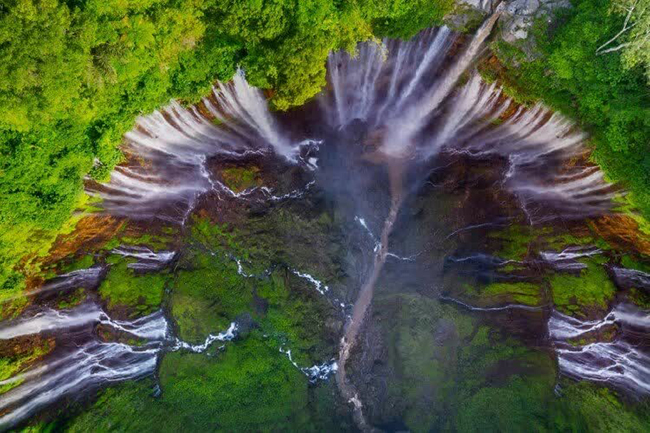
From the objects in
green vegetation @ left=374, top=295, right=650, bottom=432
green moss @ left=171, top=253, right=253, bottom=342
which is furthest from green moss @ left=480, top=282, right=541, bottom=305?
green moss @ left=171, top=253, right=253, bottom=342

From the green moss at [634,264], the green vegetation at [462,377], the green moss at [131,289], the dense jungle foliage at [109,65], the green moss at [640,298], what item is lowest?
the green vegetation at [462,377]

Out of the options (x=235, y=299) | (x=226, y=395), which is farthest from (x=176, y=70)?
(x=226, y=395)

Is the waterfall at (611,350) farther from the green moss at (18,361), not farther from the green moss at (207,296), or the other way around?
the green moss at (18,361)

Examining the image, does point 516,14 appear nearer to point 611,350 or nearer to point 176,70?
point 176,70

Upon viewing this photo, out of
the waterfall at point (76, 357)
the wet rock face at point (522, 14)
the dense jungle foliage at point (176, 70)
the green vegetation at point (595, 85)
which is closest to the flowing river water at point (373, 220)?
the waterfall at point (76, 357)

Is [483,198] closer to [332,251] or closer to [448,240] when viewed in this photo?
[448,240]

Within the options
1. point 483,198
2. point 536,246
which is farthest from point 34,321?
point 536,246

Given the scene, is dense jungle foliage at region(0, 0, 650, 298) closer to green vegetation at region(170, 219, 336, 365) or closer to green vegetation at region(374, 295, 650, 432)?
green vegetation at region(170, 219, 336, 365)
